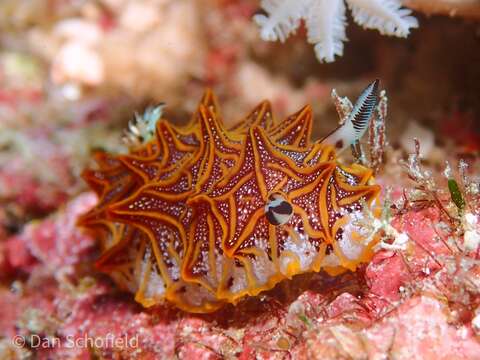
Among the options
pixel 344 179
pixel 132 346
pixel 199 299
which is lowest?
pixel 132 346

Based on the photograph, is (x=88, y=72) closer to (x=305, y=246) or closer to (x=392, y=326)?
(x=305, y=246)

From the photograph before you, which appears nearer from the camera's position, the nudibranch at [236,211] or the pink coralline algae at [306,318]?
the pink coralline algae at [306,318]

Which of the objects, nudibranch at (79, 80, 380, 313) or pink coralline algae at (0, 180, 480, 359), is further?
nudibranch at (79, 80, 380, 313)

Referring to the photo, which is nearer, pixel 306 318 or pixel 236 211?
pixel 306 318

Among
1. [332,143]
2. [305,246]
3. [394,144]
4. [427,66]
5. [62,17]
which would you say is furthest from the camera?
[62,17]

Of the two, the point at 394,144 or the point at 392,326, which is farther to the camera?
the point at 394,144

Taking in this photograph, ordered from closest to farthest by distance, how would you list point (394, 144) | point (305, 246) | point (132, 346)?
1. point (305, 246)
2. point (132, 346)
3. point (394, 144)

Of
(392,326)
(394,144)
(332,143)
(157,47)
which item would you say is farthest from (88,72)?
(392,326)

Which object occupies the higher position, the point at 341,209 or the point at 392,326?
the point at 341,209
